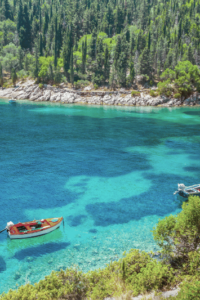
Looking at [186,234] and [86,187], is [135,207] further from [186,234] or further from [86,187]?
[186,234]

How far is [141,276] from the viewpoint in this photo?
14.5 metres

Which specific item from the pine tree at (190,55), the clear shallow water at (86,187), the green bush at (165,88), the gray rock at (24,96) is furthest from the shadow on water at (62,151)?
the pine tree at (190,55)

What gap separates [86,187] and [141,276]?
909 inches

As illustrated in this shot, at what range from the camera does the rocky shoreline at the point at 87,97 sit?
13462cm

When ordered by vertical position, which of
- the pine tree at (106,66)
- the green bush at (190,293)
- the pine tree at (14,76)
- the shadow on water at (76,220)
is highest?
the pine tree at (106,66)

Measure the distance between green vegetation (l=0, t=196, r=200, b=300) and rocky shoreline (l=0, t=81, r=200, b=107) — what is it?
12222 centimetres

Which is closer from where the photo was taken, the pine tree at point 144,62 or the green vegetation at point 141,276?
the green vegetation at point 141,276

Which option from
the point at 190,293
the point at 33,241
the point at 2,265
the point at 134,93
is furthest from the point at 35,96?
the point at 190,293

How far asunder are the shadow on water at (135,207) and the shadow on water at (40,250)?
16.9ft

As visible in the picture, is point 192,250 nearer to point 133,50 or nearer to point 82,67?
point 82,67

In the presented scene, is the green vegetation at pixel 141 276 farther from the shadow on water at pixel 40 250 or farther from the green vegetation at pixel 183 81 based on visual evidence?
the green vegetation at pixel 183 81

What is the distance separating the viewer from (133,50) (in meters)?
160

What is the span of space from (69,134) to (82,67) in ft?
317

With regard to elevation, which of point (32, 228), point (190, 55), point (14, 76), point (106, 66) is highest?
point (190, 55)
